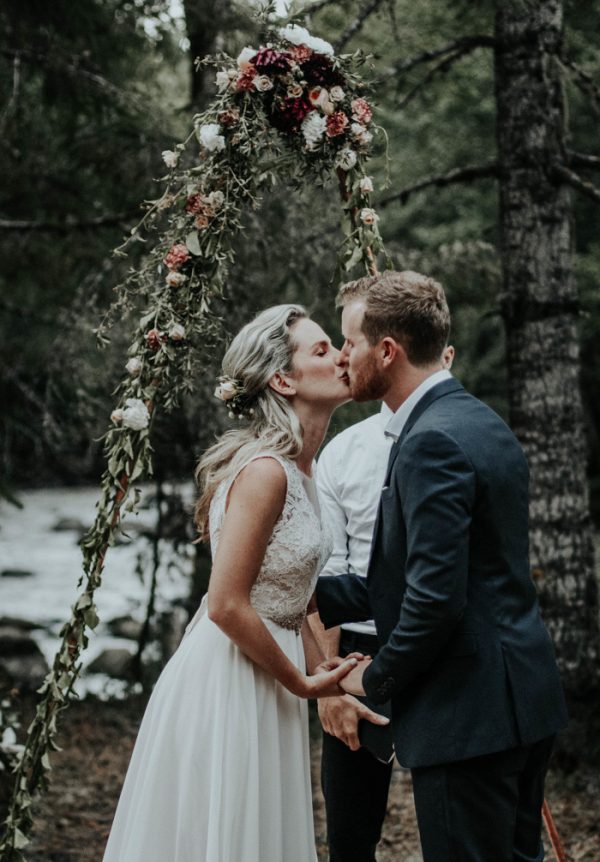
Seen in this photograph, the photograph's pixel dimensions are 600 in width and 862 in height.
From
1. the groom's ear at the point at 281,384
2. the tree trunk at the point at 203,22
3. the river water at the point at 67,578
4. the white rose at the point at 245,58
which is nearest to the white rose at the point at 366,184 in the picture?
Result: the white rose at the point at 245,58

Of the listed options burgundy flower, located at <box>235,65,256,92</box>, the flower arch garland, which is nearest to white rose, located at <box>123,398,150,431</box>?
the flower arch garland

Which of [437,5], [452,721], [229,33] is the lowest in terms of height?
[452,721]

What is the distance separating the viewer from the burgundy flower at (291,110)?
384 centimetres

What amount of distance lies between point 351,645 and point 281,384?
0.97m

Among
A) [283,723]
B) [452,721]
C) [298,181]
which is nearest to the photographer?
[452,721]

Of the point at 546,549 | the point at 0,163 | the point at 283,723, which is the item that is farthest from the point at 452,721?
the point at 0,163

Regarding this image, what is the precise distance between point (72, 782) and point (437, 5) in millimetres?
8160

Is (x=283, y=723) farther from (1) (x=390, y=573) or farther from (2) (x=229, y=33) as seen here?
(2) (x=229, y=33)

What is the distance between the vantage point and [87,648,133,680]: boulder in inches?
363

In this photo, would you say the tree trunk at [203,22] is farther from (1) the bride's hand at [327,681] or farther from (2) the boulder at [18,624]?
(2) the boulder at [18,624]

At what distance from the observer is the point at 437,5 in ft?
34.2

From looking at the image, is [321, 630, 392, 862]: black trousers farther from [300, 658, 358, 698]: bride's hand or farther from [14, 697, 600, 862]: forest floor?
[14, 697, 600, 862]: forest floor

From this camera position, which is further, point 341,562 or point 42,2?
point 42,2

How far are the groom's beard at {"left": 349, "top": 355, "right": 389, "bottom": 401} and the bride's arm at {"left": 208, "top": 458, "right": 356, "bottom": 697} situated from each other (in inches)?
13.8
